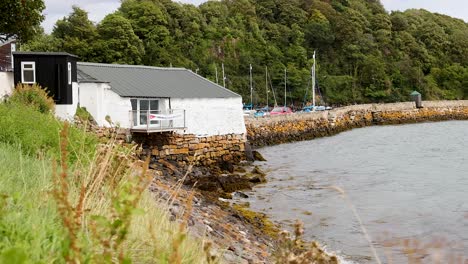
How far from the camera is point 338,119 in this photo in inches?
2628

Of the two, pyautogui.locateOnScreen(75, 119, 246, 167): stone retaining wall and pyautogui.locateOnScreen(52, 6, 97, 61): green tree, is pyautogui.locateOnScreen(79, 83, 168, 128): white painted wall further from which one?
pyautogui.locateOnScreen(52, 6, 97, 61): green tree

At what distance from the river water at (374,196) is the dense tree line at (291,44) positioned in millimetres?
38402

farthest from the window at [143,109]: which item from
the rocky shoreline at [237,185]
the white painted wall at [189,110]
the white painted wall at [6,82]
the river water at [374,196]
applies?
the river water at [374,196]

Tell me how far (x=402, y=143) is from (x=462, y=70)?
2921 inches

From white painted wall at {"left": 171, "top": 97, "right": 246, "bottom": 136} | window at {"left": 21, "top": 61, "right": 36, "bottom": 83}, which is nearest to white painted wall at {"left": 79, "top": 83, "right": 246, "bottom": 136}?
white painted wall at {"left": 171, "top": 97, "right": 246, "bottom": 136}

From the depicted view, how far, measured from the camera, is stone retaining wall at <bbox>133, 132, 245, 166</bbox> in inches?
1093

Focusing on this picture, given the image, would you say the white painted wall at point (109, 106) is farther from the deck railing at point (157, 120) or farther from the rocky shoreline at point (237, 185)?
the rocky shoreline at point (237, 185)

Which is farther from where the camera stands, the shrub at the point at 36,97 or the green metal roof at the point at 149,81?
the green metal roof at the point at 149,81

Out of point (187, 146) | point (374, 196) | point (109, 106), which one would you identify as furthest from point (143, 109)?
point (374, 196)

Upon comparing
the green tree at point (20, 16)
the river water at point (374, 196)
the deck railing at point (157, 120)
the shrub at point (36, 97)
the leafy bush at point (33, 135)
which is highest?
the green tree at point (20, 16)

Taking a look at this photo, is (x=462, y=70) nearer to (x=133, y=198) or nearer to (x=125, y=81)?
(x=125, y=81)

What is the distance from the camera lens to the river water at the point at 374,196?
15102mm

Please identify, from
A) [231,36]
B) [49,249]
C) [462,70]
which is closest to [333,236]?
[49,249]

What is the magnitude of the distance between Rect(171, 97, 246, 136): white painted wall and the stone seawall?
13.6 m
